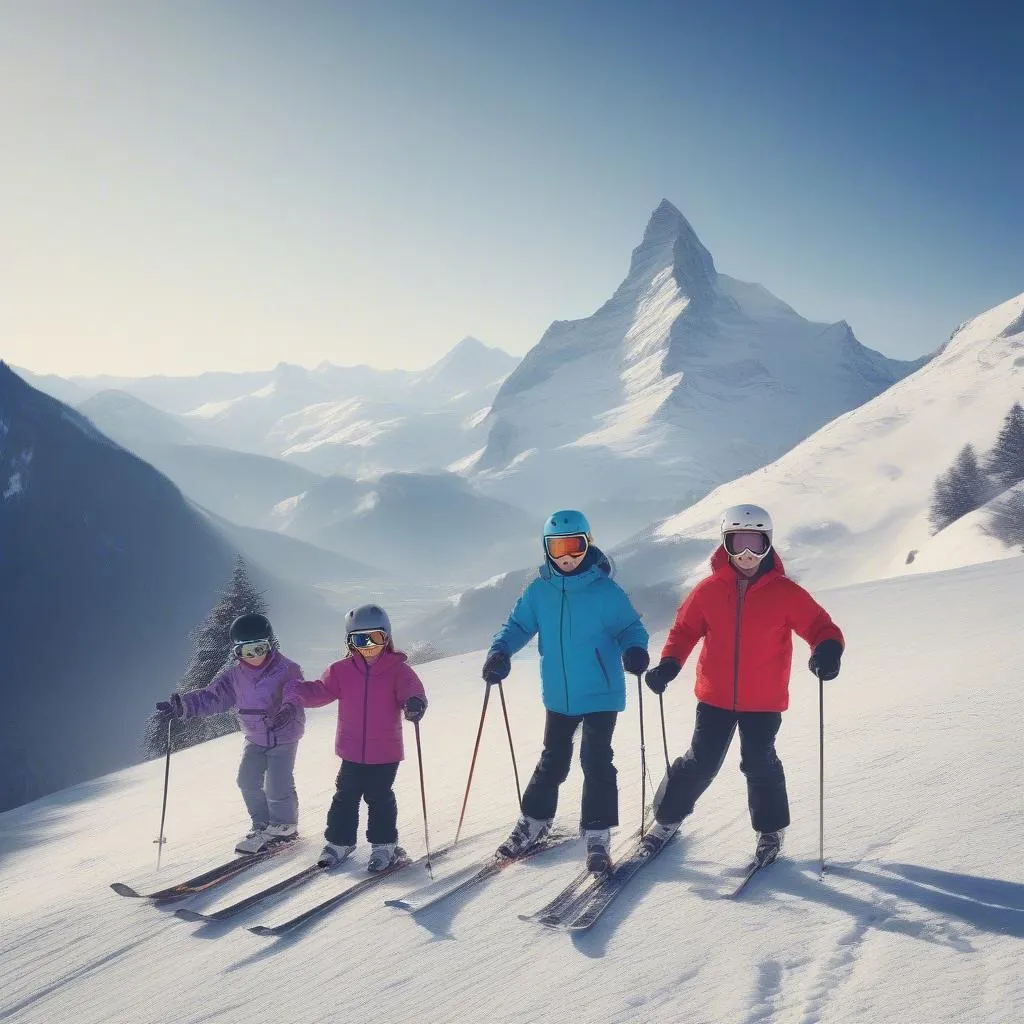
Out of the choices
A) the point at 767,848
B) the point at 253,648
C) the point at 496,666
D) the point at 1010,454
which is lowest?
the point at 767,848

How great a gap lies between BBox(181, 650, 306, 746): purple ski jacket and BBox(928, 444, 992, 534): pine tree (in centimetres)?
5505

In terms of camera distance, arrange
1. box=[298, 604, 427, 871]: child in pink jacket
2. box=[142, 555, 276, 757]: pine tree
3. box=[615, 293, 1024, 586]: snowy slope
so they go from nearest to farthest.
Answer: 1. box=[298, 604, 427, 871]: child in pink jacket
2. box=[142, 555, 276, 757]: pine tree
3. box=[615, 293, 1024, 586]: snowy slope

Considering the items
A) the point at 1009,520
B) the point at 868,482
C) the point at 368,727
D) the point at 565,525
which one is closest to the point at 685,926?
the point at 565,525

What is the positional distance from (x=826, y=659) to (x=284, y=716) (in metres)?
4.39

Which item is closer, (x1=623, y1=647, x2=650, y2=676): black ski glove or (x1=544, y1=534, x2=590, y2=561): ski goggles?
(x1=623, y1=647, x2=650, y2=676): black ski glove

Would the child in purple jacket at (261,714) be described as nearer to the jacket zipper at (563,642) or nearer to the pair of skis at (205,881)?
the pair of skis at (205,881)

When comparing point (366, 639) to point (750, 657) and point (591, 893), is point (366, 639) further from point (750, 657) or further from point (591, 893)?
point (750, 657)

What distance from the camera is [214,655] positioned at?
27.0 metres

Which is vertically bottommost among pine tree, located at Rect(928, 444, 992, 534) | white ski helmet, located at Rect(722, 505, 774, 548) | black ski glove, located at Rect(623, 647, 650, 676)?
black ski glove, located at Rect(623, 647, 650, 676)

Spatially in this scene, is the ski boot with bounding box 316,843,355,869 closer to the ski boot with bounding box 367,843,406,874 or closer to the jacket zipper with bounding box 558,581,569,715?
the ski boot with bounding box 367,843,406,874

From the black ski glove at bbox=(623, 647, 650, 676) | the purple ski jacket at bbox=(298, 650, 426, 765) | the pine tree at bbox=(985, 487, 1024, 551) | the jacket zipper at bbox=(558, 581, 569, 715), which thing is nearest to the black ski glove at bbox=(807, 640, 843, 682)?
the black ski glove at bbox=(623, 647, 650, 676)

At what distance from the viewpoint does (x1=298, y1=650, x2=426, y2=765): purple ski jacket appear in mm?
5934

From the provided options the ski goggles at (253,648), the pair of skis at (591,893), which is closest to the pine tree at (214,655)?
the ski goggles at (253,648)

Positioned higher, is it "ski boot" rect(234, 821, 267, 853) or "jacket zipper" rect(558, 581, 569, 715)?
"jacket zipper" rect(558, 581, 569, 715)
